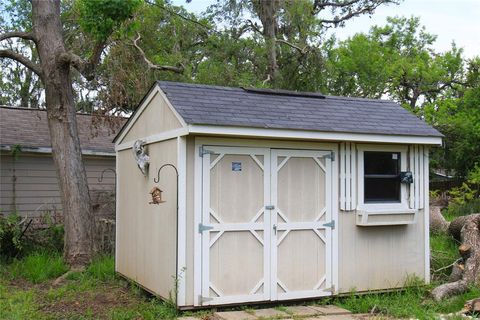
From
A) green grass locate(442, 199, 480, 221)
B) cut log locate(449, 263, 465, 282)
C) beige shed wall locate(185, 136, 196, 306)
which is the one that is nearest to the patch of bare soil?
beige shed wall locate(185, 136, 196, 306)

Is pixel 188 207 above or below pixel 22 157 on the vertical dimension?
below

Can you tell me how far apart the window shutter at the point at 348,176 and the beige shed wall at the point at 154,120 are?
229cm

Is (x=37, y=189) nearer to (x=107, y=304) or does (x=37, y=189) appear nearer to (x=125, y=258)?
(x=125, y=258)

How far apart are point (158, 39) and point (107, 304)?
36.1 ft

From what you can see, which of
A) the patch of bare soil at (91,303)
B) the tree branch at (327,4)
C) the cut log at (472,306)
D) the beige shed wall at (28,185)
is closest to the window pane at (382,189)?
the cut log at (472,306)

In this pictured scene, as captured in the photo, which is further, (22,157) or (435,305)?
(22,157)

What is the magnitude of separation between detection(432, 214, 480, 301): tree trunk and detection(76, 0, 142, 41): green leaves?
5977 mm

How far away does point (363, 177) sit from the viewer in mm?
7246

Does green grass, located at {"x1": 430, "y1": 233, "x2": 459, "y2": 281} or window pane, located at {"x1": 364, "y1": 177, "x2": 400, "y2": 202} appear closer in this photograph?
window pane, located at {"x1": 364, "y1": 177, "x2": 400, "y2": 202}

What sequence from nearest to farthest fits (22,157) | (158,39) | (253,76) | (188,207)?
1. (188,207)
2. (22,157)
3. (253,76)
4. (158,39)

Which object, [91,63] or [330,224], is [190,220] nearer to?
[330,224]

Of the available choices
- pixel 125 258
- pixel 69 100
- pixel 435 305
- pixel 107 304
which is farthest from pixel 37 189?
pixel 435 305

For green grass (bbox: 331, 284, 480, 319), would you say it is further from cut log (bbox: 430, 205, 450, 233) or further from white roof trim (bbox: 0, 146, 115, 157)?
white roof trim (bbox: 0, 146, 115, 157)

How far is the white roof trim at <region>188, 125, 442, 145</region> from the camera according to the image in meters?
6.08
